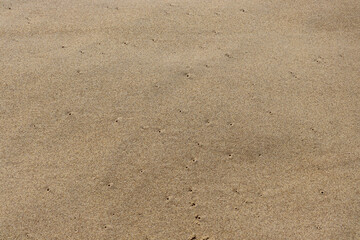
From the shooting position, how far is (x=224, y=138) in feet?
8.42

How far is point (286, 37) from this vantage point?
3.33 m

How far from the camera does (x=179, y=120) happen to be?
2654 mm

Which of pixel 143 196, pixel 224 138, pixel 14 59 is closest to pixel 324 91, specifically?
pixel 224 138

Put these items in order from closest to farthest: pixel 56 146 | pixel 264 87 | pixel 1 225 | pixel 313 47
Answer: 1. pixel 1 225
2. pixel 56 146
3. pixel 264 87
4. pixel 313 47

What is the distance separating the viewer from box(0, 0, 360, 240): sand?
7.23 feet

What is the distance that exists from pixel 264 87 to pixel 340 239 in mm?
1100

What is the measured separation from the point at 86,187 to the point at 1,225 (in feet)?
1.41

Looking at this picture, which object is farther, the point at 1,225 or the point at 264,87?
the point at 264,87

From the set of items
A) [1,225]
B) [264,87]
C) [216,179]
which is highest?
[264,87]

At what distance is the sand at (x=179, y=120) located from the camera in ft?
7.23

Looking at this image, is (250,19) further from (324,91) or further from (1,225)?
(1,225)

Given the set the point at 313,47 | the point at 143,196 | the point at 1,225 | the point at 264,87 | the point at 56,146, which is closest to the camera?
the point at 1,225

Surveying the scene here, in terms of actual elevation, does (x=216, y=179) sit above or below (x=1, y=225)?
above

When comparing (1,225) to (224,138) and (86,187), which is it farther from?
(224,138)
